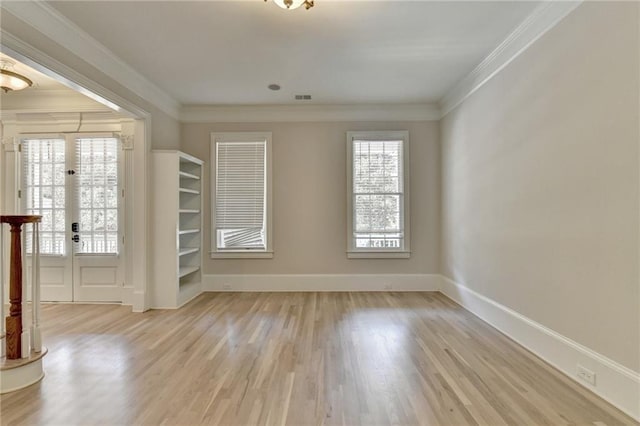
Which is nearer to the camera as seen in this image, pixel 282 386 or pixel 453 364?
pixel 282 386

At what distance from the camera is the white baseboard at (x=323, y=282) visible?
510cm

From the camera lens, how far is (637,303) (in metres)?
1.90

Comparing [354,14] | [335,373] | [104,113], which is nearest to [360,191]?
[354,14]

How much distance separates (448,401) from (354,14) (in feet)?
10.3

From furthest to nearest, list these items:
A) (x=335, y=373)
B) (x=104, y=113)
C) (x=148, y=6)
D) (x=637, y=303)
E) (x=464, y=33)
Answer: (x=104, y=113), (x=464, y=33), (x=148, y=6), (x=335, y=373), (x=637, y=303)

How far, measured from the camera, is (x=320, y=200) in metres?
5.17

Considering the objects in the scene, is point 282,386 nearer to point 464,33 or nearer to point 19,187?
point 464,33

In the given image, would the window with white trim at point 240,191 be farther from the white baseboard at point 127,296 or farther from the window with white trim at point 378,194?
the window with white trim at point 378,194

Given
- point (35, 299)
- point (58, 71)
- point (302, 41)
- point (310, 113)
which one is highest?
point (302, 41)

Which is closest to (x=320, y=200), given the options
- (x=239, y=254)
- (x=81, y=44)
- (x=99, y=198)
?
(x=239, y=254)

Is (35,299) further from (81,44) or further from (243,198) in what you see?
(243,198)

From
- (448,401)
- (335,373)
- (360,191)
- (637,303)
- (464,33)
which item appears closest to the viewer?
(637,303)

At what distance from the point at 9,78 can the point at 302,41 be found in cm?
329

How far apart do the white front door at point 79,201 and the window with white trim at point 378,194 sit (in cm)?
356
